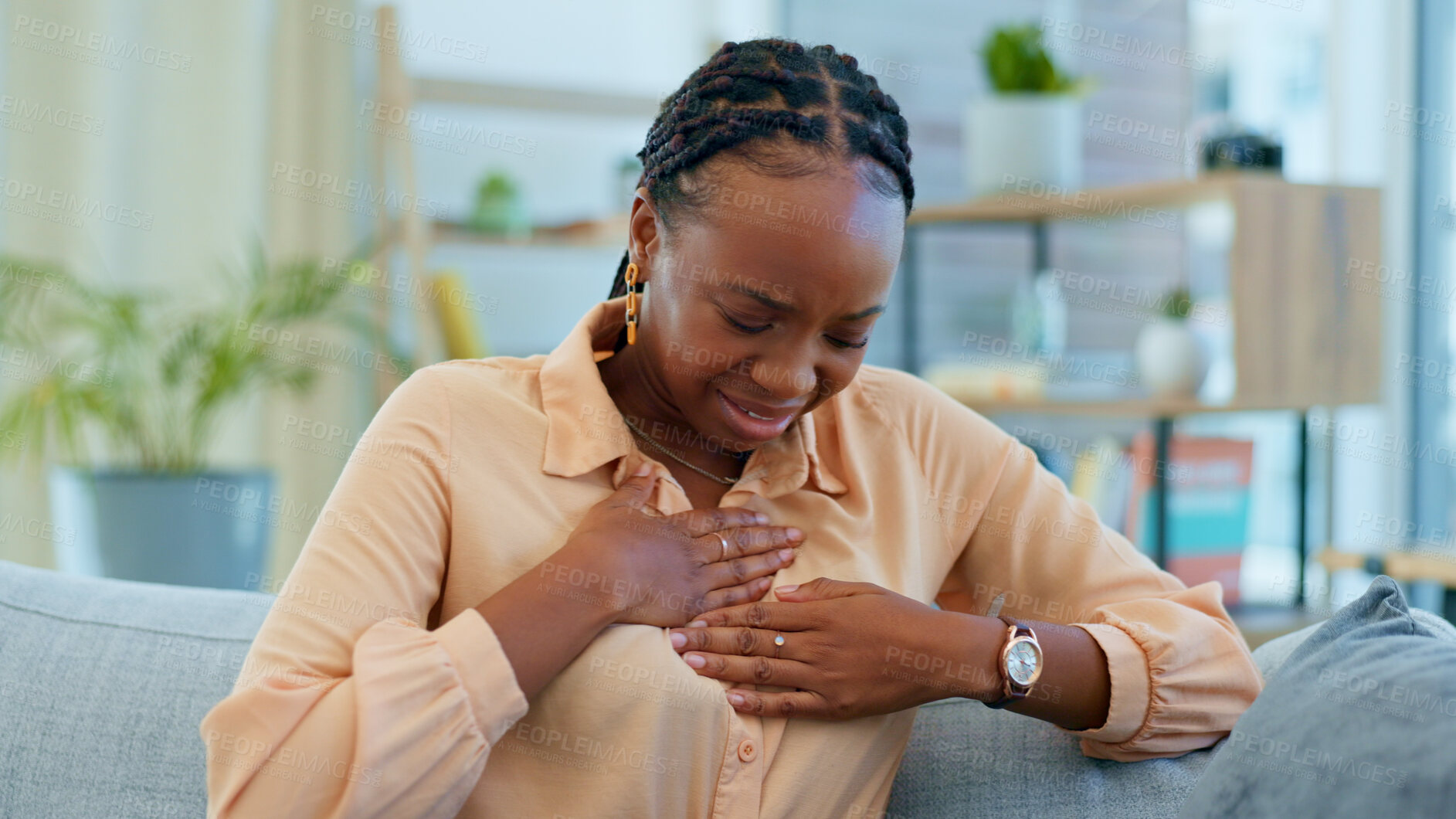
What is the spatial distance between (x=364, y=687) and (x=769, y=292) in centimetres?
46

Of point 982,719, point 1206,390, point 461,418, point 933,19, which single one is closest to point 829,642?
point 982,719

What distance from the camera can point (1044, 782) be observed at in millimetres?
1152

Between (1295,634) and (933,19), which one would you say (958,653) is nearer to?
(1295,634)

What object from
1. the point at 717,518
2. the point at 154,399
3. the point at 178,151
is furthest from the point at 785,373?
the point at 178,151

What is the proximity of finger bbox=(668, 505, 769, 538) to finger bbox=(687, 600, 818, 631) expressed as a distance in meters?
0.08

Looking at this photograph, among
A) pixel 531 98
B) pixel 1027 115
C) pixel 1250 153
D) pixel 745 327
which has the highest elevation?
pixel 531 98

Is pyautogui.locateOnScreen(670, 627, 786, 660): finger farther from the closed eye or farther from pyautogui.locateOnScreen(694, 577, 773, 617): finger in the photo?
the closed eye

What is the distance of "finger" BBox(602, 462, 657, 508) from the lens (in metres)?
1.11

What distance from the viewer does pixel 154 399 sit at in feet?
10.3

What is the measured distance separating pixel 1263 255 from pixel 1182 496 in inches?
20.9

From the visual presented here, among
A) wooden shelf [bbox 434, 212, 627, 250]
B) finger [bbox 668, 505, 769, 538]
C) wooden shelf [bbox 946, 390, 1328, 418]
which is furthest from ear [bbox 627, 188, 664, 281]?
wooden shelf [bbox 434, 212, 627, 250]

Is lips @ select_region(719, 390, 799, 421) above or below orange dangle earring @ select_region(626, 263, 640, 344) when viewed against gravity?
below

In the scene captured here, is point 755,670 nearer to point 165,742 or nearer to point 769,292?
point 769,292

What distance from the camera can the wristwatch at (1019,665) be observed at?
1.09 meters
